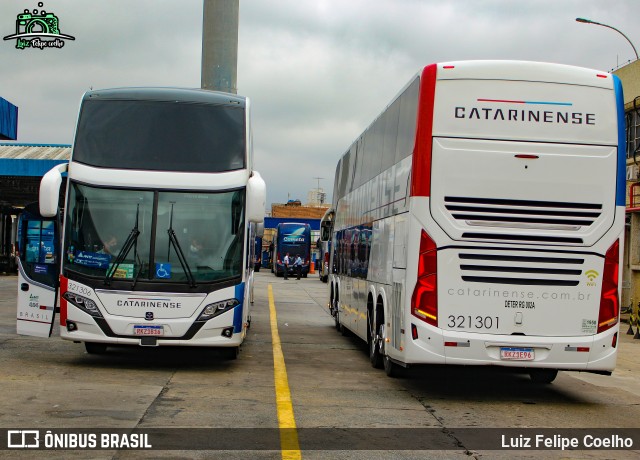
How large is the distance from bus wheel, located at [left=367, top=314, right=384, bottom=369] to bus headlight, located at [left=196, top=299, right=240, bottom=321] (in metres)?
2.11

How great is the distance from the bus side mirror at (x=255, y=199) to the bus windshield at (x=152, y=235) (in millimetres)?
265

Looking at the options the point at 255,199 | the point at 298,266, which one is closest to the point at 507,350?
the point at 255,199

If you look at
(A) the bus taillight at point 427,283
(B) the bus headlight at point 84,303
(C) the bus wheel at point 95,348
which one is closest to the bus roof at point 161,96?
(B) the bus headlight at point 84,303

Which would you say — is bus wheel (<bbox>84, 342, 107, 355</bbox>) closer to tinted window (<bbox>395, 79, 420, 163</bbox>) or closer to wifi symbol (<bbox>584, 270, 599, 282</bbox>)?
tinted window (<bbox>395, 79, 420, 163</bbox>)

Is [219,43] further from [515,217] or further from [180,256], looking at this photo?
[515,217]

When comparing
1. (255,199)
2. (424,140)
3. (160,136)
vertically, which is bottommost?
(255,199)

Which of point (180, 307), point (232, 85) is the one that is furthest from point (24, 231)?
point (232, 85)

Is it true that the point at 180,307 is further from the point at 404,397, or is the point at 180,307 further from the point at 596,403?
the point at 596,403

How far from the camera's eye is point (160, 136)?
1320 centimetres

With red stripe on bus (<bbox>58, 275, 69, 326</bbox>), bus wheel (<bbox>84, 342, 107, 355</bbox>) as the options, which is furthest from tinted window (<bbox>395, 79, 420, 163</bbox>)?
bus wheel (<bbox>84, 342, 107, 355</bbox>)

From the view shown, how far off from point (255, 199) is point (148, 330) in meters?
2.30

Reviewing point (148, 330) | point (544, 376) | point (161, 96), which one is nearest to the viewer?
point (148, 330)

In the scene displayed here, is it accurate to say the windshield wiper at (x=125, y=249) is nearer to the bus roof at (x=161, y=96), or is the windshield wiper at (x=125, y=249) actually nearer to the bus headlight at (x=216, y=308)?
the bus headlight at (x=216, y=308)

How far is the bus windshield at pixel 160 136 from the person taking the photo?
13.0 meters
